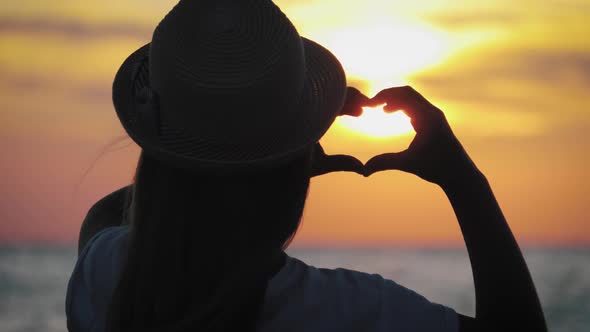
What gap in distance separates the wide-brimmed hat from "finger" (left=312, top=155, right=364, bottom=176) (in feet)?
0.85

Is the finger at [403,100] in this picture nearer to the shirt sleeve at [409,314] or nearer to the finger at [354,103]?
the finger at [354,103]

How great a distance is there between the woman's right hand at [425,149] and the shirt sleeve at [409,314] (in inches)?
12.2

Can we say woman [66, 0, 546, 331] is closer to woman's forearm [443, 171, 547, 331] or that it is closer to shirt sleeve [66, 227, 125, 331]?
woman's forearm [443, 171, 547, 331]

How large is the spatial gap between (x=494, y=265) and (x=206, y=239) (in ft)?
2.30

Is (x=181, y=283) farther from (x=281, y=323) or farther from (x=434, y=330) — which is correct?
(x=434, y=330)

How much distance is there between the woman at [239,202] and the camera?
1806 millimetres

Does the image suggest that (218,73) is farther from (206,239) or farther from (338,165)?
(338,165)

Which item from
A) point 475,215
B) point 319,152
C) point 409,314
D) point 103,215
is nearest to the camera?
point 409,314

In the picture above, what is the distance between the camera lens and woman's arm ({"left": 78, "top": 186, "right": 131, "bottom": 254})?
247 centimetres

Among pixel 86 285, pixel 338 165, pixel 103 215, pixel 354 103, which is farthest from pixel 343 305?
pixel 103 215

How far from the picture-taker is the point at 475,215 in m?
2.06

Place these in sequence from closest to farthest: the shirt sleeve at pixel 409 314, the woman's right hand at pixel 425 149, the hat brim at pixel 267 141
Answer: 1. the hat brim at pixel 267 141
2. the shirt sleeve at pixel 409 314
3. the woman's right hand at pixel 425 149

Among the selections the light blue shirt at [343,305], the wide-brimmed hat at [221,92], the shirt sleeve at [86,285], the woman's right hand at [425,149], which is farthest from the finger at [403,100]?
the shirt sleeve at [86,285]

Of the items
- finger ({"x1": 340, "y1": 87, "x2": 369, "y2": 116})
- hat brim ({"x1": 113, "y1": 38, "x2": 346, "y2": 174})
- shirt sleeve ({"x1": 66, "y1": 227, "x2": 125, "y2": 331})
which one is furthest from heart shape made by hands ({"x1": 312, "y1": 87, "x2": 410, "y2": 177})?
shirt sleeve ({"x1": 66, "y1": 227, "x2": 125, "y2": 331})
